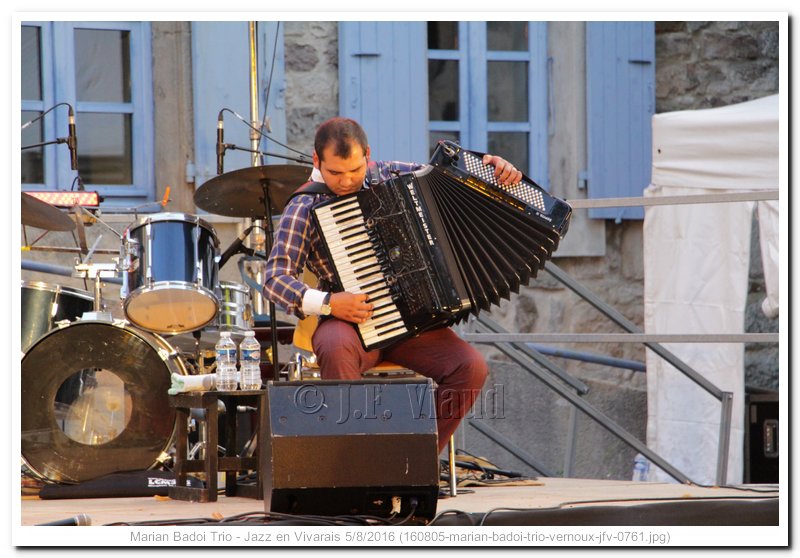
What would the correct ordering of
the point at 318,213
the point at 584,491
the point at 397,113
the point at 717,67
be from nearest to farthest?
the point at 318,213, the point at 584,491, the point at 397,113, the point at 717,67

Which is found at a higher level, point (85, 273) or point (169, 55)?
point (169, 55)

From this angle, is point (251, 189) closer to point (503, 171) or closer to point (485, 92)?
point (503, 171)

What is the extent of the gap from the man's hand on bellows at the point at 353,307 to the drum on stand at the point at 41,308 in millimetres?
1491

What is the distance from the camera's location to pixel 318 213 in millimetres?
3545

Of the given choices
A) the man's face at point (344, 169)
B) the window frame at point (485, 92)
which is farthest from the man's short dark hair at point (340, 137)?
the window frame at point (485, 92)

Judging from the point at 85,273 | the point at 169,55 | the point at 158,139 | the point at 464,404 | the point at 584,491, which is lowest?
the point at 584,491

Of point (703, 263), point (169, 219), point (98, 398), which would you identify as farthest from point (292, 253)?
point (703, 263)

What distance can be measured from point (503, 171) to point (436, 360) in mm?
627

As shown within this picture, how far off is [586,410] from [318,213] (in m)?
1.77

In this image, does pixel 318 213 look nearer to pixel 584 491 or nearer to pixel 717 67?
pixel 584 491

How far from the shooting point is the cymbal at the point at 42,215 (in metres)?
3.86

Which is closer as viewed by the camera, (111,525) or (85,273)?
(111,525)
